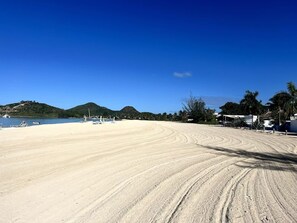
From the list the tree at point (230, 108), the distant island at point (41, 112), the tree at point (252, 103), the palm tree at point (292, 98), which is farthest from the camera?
the distant island at point (41, 112)

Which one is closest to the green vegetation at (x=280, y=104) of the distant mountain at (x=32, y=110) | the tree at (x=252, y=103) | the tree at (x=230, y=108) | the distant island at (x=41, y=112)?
the tree at (x=252, y=103)

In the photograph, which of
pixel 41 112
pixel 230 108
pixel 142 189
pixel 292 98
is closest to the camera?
pixel 142 189

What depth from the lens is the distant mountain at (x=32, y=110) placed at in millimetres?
115312

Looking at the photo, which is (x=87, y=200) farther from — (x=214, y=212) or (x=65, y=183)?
(x=214, y=212)

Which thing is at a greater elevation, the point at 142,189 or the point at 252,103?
the point at 252,103

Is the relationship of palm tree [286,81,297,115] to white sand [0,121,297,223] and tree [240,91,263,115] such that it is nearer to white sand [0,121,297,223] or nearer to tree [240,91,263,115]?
tree [240,91,263,115]

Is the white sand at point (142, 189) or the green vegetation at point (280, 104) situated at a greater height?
the green vegetation at point (280, 104)

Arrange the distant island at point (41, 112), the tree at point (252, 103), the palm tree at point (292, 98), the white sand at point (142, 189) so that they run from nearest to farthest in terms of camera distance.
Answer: the white sand at point (142, 189)
the palm tree at point (292, 98)
the tree at point (252, 103)
the distant island at point (41, 112)

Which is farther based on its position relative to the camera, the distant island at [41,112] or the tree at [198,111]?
the distant island at [41,112]

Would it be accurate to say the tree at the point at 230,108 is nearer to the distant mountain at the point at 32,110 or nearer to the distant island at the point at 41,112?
the distant island at the point at 41,112

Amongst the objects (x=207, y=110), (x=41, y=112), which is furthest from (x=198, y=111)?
(x=41, y=112)

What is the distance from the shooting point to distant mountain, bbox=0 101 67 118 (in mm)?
115312

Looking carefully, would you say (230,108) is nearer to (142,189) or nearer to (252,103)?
(252,103)

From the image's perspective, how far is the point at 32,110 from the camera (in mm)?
121750
